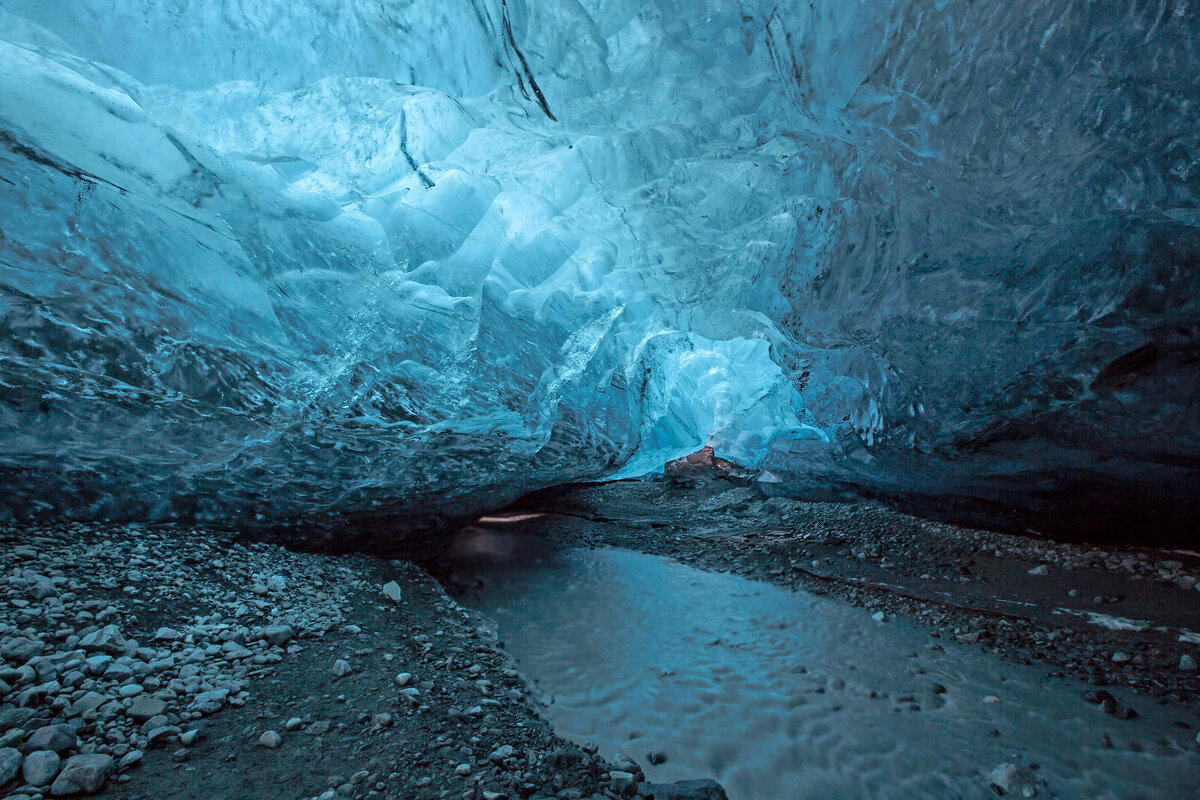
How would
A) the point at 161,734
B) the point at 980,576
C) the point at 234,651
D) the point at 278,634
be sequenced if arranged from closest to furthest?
1. the point at 161,734
2. the point at 234,651
3. the point at 278,634
4. the point at 980,576

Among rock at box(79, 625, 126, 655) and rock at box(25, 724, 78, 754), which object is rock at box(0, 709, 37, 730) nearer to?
rock at box(25, 724, 78, 754)

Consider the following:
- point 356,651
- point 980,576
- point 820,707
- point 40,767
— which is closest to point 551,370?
point 356,651

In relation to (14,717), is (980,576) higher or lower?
lower

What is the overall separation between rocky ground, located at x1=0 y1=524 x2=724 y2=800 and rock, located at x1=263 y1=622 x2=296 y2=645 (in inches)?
0.6

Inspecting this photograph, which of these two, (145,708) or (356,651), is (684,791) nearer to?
(356,651)

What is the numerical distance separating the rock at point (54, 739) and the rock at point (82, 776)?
102mm

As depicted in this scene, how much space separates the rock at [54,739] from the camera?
1925 millimetres

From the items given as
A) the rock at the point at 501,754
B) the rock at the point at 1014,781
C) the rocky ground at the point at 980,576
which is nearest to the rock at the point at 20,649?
the rock at the point at 501,754

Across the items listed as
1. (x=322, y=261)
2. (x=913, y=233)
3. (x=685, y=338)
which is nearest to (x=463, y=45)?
(x=322, y=261)

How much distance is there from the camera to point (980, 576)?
5.88 m

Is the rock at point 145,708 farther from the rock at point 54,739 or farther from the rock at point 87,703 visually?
the rock at point 54,739

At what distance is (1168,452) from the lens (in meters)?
4.89

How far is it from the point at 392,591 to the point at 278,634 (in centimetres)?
166

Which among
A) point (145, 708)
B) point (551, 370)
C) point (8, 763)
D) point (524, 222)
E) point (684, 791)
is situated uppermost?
point (524, 222)
